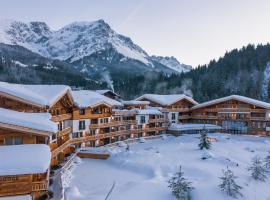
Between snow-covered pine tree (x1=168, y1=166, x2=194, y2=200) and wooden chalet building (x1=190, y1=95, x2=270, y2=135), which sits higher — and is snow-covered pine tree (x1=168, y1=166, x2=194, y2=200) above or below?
below

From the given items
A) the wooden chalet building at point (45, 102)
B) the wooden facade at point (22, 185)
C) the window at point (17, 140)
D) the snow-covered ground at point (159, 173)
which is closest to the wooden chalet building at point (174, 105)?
the snow-covered ground at point (159, 173)

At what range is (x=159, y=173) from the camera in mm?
29578

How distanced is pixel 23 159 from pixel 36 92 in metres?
12.6

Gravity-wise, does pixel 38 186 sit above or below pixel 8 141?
below

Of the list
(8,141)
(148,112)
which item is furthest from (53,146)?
(148,112)

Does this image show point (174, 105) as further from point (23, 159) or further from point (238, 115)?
point (23, 159)

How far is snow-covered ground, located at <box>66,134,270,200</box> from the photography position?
24328 millimetres

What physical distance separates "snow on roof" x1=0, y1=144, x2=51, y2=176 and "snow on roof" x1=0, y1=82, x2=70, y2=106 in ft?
17.3

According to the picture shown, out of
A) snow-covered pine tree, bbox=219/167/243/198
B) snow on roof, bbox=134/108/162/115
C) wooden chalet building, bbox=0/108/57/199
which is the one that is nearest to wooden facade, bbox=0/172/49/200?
wooden chalet building, bbox=0/108/57/199

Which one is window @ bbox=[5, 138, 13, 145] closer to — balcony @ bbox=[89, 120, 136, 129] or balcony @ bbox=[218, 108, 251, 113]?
balcony @ bbox=[89, 120, 136, 129]

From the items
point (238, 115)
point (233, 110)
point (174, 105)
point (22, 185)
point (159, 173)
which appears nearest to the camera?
point (22, 185)

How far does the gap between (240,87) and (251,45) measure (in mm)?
32706

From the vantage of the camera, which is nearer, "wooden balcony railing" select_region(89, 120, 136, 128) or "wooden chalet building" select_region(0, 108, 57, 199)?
"wooden chalet building" select_region(0, 108, 57, 199)

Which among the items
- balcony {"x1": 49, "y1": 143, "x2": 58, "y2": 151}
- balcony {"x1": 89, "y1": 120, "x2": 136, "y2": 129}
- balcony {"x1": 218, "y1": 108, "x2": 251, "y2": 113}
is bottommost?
balcony {"x1": 49, "y1": 143, "x2": 58, "y2": 151}
